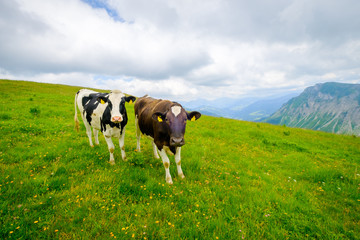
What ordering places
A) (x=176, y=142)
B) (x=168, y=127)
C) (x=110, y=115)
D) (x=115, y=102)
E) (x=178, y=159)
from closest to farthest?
(x=176, y=142) < (x=168, y=127) < (x=178, y=159) < (x=115, y=102) < (x=110, y=115)

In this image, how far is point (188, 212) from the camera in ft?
12.6

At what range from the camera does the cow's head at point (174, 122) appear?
4.59m

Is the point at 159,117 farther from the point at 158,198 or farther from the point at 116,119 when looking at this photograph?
the point at 158,198

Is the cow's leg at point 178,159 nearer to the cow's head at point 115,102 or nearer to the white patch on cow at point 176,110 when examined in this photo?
the white patch on cow at point 176,110

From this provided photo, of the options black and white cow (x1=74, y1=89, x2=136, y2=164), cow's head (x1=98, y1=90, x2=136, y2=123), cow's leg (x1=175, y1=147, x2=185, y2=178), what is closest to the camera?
cow's leg (x1=175, y1=147, x2=185, y2=178)

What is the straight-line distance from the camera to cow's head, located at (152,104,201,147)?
4.59 metres

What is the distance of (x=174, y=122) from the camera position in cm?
479

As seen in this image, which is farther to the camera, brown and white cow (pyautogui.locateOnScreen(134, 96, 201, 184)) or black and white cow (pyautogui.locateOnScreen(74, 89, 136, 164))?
black and white cow (pyautogui.locateOnScreen(74, 89, 136, 164))

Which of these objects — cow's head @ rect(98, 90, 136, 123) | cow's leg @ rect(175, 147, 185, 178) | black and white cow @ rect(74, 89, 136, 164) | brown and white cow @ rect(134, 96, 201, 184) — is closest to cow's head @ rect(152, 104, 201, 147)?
brown and white cow @ rect(134, 96, 201, 184)

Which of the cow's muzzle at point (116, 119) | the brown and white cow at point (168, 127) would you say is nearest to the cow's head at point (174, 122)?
the brown and white cow at point (168, 127)

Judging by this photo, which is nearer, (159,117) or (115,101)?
(159,117)

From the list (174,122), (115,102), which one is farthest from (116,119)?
(174,122)

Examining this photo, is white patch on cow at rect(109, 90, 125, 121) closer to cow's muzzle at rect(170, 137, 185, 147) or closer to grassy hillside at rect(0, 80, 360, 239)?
grassy hillside at rect(0, 80, 360, 239)

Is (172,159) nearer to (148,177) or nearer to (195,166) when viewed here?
(195,166)
